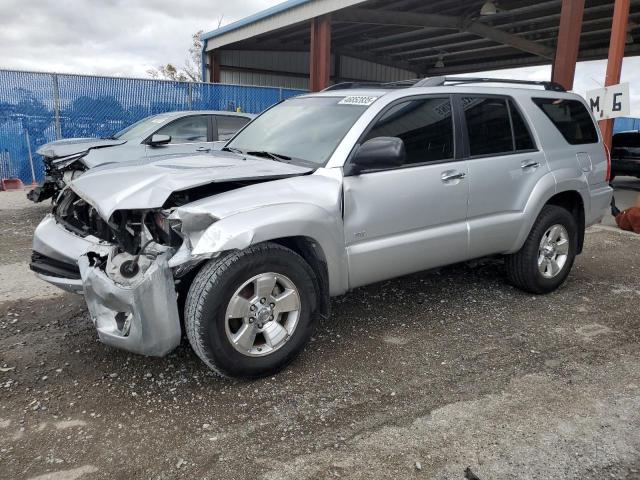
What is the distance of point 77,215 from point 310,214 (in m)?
1.78

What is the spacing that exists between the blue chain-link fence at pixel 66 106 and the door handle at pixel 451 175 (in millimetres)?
10706

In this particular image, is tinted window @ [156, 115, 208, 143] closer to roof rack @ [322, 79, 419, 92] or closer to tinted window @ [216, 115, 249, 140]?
tinted window @ [216, 115, 249, 140]

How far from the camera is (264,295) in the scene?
3.09 meters

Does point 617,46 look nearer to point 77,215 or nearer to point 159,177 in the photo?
point 159,177

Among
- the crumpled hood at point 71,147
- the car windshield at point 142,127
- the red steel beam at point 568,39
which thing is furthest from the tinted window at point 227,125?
the red steel beam at point 568,39

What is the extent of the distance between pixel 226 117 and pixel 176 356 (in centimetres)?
584

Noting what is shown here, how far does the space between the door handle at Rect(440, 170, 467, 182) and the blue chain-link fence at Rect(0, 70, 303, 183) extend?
421 inches

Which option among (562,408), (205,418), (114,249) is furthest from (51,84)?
(562,408)

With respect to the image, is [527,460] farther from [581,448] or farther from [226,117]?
[226,117]

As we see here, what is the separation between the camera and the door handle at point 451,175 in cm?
392

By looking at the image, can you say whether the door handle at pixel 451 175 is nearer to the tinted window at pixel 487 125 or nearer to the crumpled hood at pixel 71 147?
the tinted window at pixel 487 125

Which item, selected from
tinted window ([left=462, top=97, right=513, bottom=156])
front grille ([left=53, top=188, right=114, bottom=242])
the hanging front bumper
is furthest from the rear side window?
front grille ([left=53, top=188, right=114, bottom=242])

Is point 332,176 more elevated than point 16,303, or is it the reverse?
point 332,176

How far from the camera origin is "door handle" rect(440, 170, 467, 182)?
12.9 ft
